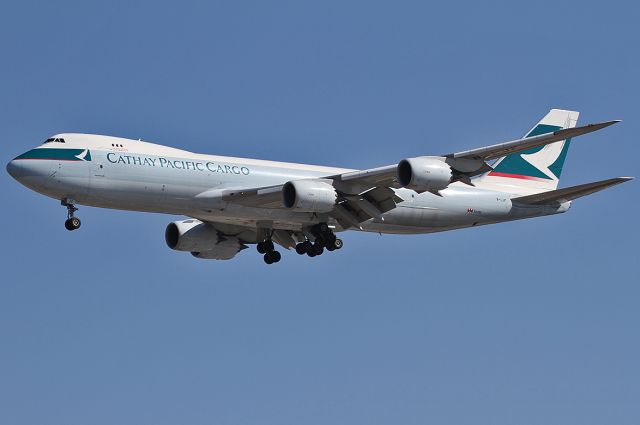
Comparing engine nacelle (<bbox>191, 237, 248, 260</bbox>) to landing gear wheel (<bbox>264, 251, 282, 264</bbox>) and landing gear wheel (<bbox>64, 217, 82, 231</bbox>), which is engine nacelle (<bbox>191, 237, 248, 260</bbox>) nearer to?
landing gear wheel (<bbox>264, 251, 282, 264</bbox>)

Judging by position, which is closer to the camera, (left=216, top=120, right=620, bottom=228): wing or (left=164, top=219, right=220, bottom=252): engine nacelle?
(left=216, top=120, right=620, bottom=228): wing

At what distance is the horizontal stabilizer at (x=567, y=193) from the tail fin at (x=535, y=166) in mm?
1572

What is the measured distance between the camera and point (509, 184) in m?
60.2

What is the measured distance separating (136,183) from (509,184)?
19239 mm

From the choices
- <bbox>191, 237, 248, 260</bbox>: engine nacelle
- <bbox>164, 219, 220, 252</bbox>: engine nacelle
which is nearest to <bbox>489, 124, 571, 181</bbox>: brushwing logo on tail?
<bbox>191, 237, 248, 260</bbox>: engine nacelle

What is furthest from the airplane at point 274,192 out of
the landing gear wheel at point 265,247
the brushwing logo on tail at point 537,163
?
the brushwing logo on tail at point 537,163

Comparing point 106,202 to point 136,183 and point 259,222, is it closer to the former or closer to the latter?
point 136,183

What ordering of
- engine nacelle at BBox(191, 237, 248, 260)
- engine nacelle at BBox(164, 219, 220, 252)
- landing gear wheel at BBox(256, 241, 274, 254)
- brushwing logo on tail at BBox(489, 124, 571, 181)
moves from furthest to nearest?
brushwing logo on tail at BBox(489, 124, 571, 181), engine nacelle at BBox(191, 237, 248, 260), engine nacelle at BBox(164, 219, 220, 252), landing gear wheel at BBox(256, 241, 274, 254)

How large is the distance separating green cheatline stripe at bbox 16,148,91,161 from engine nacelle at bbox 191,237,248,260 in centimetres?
1024

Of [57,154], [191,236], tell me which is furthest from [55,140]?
[191,236]

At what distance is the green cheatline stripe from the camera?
5078 cm

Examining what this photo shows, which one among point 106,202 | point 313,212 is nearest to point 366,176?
point 313,212

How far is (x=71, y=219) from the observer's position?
5141 cm

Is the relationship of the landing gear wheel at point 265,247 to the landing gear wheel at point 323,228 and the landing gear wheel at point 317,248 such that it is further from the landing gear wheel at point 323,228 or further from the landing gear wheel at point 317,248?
the landing gear wheel at point 323,228
